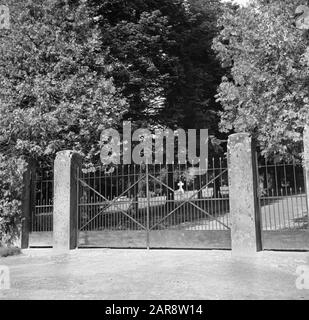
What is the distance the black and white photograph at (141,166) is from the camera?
8188 millimetres

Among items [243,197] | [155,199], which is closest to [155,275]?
[243,197]

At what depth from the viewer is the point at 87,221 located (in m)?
13.0

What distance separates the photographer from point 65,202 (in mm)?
12766

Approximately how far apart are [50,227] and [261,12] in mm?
9544

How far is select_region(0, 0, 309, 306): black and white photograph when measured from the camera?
8188 millimetres

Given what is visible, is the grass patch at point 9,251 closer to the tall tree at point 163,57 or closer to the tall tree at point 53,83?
the tall tree at point 53,83

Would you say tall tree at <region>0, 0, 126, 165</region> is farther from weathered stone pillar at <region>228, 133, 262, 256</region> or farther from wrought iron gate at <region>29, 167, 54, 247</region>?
weathered stone pillar at <region>228, 133, 262, 256</region>

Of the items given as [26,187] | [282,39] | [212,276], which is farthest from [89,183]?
[282,39]

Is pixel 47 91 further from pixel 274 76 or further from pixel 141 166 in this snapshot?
pixel 274 76

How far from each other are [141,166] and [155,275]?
16.7ft

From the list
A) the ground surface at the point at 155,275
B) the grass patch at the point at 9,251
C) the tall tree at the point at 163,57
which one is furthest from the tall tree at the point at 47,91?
the ground surface at the point at 155,275

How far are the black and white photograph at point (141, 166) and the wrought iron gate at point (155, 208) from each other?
0.04 metres

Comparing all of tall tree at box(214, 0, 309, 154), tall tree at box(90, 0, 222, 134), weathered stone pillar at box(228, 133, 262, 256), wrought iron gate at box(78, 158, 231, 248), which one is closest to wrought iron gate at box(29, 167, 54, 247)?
wrought iron gate at box(78, 158, 231, 248)

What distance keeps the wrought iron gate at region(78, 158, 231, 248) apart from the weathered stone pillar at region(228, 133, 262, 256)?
1.18 ft
